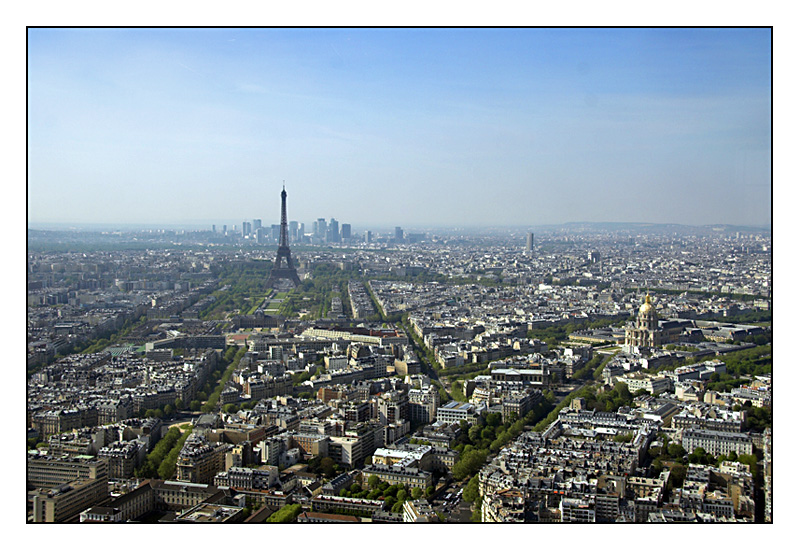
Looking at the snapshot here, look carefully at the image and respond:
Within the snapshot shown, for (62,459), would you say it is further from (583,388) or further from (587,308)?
(587,308)

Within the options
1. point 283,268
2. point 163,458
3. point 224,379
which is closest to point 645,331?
point 224,379

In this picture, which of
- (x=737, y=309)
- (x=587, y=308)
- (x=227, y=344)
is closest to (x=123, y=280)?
(x=227, y=344)

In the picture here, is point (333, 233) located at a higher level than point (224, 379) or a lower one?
higher

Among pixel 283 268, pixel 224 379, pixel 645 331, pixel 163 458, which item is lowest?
pixel 163 458

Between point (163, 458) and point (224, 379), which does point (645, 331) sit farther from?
point (163, 458)

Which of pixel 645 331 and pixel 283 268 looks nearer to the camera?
pixel 645 331

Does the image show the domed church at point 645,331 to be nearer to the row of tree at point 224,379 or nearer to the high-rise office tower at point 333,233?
the row of tree at point 224,379

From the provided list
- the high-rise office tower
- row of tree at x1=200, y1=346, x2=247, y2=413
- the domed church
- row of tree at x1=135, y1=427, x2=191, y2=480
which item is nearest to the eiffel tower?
the high-rise office tower

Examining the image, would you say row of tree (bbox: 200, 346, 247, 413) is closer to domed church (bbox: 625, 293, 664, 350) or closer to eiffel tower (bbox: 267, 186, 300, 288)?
domed church (bbox: 625, 293, 664, 350)
